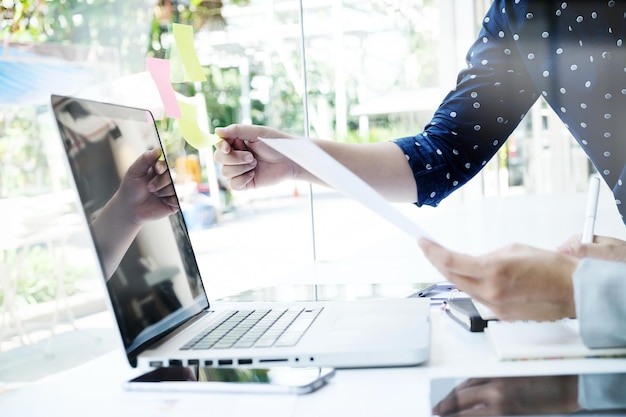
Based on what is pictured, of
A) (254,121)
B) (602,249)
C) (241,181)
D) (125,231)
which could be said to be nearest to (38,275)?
(254,121)

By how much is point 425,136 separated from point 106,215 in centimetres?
67

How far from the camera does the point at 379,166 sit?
114 cm

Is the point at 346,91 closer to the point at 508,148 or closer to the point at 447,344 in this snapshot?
the point at 508,148

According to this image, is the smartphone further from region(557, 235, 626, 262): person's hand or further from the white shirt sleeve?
region(557, 235, 626, 262): person's hand

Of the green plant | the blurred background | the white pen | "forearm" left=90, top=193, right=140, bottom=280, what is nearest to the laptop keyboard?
"forearm" left=90, top=193, right=140, bottom=280

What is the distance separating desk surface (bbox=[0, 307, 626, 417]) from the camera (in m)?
0.55

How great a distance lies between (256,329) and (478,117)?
64 centimetres

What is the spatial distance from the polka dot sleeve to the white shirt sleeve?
0.57 m

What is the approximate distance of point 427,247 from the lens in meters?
0.61

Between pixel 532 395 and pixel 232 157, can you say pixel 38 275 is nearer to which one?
pixel 232 157

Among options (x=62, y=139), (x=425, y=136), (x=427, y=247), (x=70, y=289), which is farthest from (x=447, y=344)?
(x=70, y=289)

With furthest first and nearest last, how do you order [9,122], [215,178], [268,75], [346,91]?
[215,178] → [268,75] → [346,91] → [9,122]

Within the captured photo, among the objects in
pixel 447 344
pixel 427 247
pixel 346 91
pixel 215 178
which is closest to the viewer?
pixel 427 247

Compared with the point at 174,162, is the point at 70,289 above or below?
below
